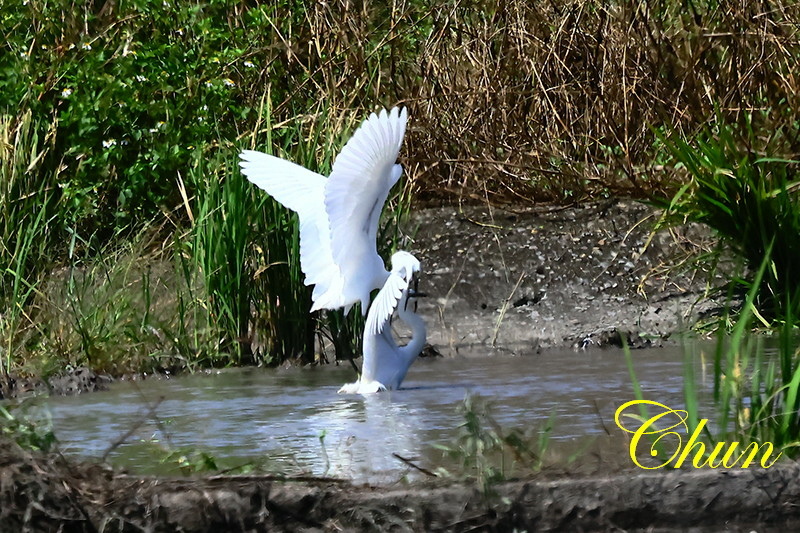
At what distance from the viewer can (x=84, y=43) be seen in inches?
409

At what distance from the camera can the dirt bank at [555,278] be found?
852 cm

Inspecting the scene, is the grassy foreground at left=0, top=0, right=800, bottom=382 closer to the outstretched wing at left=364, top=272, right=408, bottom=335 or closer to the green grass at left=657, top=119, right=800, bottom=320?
the green grass at left=657, top=119, right=800, bottom=320

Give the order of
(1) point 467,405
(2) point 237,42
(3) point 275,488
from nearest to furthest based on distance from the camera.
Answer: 1. (3) point 275,488
2. (1) point 467,405
3. (2) point 237,42

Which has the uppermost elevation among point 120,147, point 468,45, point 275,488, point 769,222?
point 468,45

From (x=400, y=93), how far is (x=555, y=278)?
96.9 inches

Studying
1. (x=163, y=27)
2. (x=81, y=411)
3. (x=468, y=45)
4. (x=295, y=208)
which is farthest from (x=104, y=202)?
(x=81, y=411)

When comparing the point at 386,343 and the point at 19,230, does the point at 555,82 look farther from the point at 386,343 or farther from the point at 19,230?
the point at 19,230

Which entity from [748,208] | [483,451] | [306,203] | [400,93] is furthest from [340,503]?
[400,93]

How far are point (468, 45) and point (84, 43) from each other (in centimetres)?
279

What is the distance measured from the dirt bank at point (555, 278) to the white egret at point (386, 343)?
1554 mm

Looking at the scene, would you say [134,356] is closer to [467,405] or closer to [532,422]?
[532,422]

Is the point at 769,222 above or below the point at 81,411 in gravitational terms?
above

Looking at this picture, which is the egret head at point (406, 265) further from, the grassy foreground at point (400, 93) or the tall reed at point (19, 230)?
the grassy foreground at point (400, 93)

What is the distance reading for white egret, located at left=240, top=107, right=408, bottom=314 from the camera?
21.0ft
